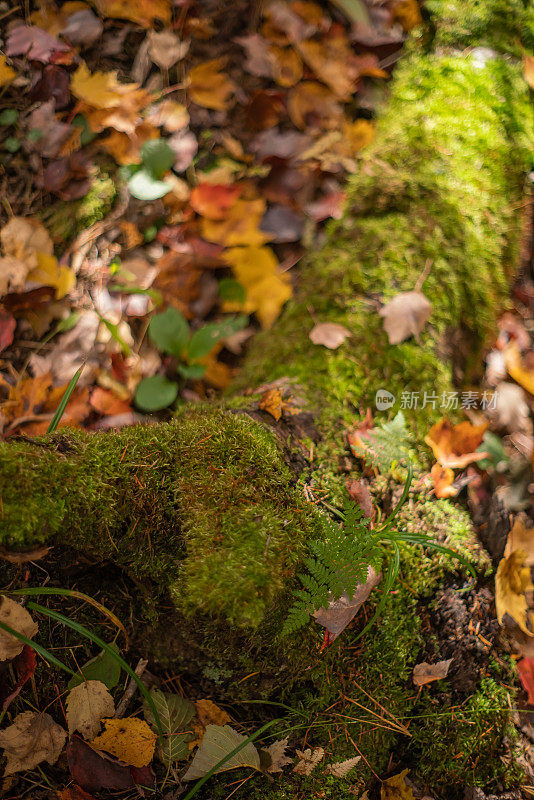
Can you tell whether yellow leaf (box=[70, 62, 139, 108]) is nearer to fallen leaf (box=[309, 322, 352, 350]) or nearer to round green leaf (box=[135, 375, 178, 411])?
round green leaf (box=[135, 375, 178, 411])

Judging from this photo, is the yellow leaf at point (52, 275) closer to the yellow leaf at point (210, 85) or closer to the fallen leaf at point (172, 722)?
the yellow leaf at point (210, 85)

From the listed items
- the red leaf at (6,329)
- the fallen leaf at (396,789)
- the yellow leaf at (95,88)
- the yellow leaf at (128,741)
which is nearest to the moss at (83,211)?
the yellow leaf at (95,88)

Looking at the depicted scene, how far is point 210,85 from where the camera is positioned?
281 centimetres

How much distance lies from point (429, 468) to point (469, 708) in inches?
29.8

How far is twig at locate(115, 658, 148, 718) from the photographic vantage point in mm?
1331

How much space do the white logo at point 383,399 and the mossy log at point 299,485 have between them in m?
0.03

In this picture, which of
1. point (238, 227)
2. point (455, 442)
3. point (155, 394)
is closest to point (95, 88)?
point (238, 227)

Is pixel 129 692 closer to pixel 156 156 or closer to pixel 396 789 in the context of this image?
pixel 396 789

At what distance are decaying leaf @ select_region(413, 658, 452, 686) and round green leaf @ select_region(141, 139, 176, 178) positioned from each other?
2.48 meters

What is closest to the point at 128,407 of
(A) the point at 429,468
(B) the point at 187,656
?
(B) the point at 187,656

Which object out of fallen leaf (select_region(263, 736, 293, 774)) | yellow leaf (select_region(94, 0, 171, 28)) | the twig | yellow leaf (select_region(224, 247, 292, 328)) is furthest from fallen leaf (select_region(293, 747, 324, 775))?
yellow leaf (select_region(94, 0, 171, 28))

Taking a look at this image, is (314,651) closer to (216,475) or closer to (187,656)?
(187,656)

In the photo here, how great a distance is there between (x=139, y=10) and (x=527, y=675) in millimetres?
3576

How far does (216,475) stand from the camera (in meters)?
1.40
